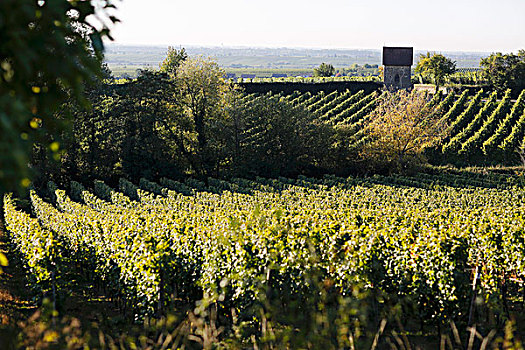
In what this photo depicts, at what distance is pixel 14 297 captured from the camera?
10688 millimetres

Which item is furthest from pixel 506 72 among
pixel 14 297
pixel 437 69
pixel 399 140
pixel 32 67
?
pixel 32 67

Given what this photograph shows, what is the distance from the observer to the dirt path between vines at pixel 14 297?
8769mm

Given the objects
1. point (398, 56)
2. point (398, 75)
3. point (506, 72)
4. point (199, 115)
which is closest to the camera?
point (199, 115)

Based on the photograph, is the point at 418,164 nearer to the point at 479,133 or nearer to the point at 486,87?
the point at 479,133

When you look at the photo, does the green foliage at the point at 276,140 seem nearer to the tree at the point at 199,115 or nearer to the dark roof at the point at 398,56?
the tree at the point at 199,115

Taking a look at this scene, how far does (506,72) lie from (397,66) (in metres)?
11.7

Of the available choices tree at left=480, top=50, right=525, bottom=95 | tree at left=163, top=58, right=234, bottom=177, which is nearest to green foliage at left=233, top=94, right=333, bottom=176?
tree at left=163, top=58, right=234, bottom=177

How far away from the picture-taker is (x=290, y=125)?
105 feet

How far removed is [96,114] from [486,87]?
41.1 meters

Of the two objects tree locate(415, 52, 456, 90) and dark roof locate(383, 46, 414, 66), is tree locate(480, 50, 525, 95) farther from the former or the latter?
dark roof locate(383, 46, 414, 66)

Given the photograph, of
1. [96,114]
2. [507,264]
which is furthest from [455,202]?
[96,114]

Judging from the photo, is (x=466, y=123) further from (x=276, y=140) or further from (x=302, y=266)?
(x=302, y=266)

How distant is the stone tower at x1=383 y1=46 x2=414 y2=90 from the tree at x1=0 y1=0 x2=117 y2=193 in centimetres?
5574

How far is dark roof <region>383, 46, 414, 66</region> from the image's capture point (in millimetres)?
56094
